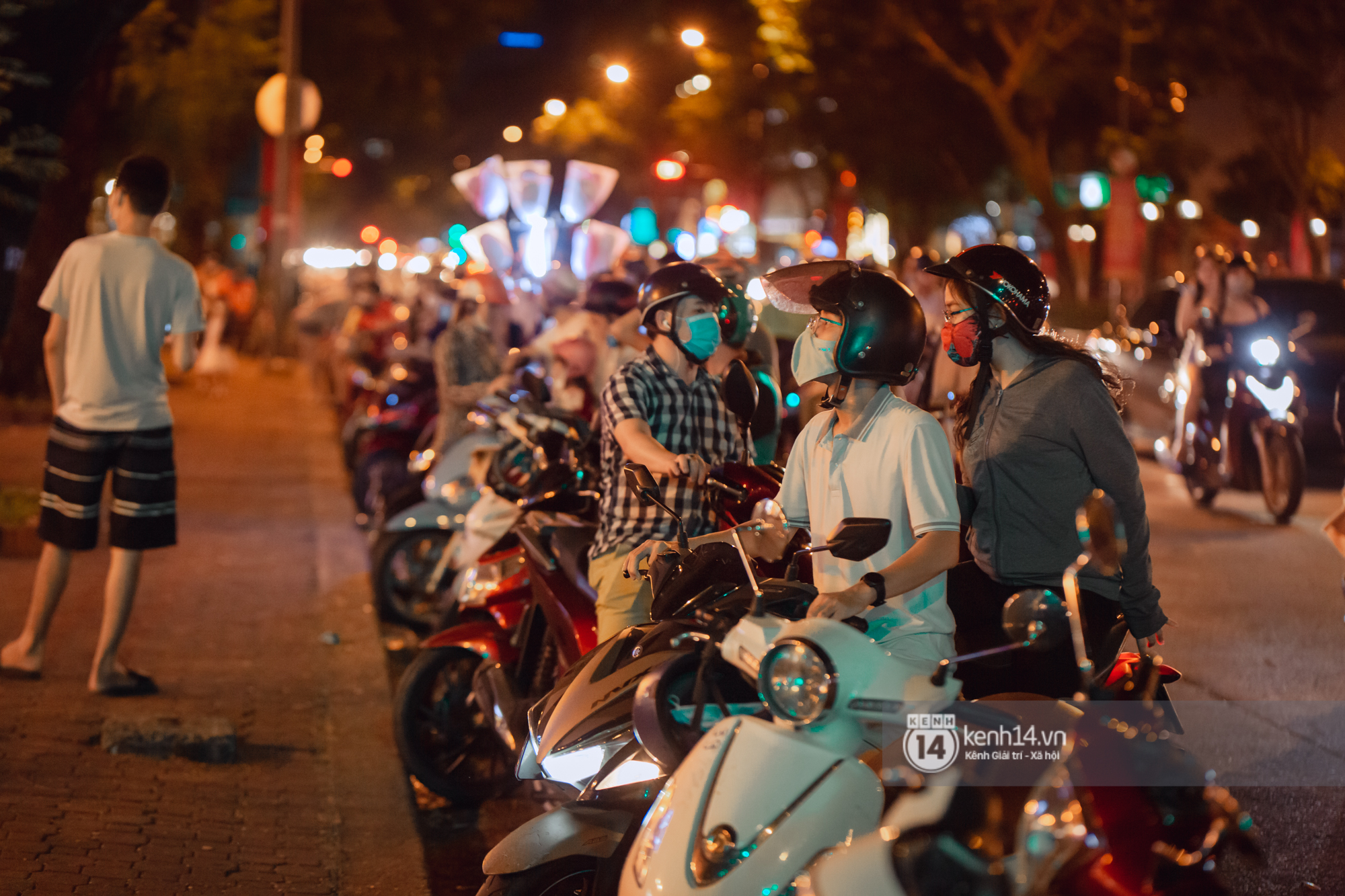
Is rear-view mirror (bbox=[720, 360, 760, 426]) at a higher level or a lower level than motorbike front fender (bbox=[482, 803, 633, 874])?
higher

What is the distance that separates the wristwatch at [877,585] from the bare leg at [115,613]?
12.9 feet

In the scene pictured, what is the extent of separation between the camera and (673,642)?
3.36 metres

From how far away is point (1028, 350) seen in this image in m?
3.95

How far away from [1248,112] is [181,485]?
1888cm

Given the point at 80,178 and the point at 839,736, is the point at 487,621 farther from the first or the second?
the point at 80,178

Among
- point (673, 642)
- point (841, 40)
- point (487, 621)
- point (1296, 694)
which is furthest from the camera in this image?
point (841, 40)

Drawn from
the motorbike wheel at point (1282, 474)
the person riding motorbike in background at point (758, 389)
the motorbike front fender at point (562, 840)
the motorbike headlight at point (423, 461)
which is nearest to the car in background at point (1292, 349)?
the motorbike wheel at point (1282, 474)

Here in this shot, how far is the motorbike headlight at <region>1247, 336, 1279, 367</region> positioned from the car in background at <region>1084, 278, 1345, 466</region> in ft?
1.16

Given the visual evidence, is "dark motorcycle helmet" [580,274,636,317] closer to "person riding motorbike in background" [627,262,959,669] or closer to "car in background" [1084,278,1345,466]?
"person riding motorbike in background" [627,262,959,669]

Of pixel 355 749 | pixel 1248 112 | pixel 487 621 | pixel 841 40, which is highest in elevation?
pixel 841 40

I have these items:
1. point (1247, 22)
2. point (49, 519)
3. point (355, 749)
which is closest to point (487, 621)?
point (355, 749)

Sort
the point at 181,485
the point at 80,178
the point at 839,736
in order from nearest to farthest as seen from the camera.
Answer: the point at 839,736, the point at 181,485, the point at 80,178

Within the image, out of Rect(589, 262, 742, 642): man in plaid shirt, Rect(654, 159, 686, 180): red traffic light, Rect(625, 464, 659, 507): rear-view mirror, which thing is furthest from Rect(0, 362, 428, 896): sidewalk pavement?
Rect(654, 159, 686, 180): red traffic light

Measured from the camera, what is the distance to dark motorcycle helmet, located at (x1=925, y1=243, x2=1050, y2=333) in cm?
386
